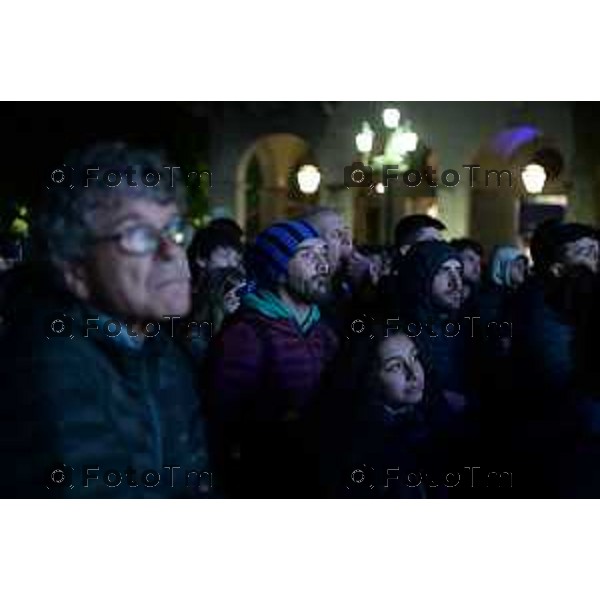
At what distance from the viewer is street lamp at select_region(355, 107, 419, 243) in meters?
4.69

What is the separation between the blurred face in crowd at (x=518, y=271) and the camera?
480cm

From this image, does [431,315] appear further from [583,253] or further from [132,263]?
[132,263]

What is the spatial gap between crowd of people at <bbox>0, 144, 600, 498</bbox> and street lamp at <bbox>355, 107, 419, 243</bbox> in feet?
0.58

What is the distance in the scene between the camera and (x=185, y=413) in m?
4.47

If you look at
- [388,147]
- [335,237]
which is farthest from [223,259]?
[388,147]

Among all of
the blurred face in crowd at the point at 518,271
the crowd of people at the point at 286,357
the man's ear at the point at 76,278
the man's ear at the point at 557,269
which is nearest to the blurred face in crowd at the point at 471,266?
the crowd of people at the point at 286,357

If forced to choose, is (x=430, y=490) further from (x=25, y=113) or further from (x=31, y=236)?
(x=25, y=113)

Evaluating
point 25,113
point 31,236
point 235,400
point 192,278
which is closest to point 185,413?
point 235,400

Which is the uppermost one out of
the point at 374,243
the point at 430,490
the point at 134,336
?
the point at 374,243

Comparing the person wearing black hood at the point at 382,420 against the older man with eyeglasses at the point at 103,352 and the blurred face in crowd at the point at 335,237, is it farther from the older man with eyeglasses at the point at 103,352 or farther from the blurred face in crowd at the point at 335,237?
the older man with eyeglasses at the point at 103,352

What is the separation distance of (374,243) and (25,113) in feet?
4.56

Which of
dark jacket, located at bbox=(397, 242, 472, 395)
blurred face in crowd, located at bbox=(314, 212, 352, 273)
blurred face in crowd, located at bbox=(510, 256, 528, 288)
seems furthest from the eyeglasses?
blurred face in crowd, located at bbox=(510, 256, 528, 288)

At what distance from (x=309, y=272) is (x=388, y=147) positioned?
587 millimetres

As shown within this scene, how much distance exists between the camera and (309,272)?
4602 millimetres
